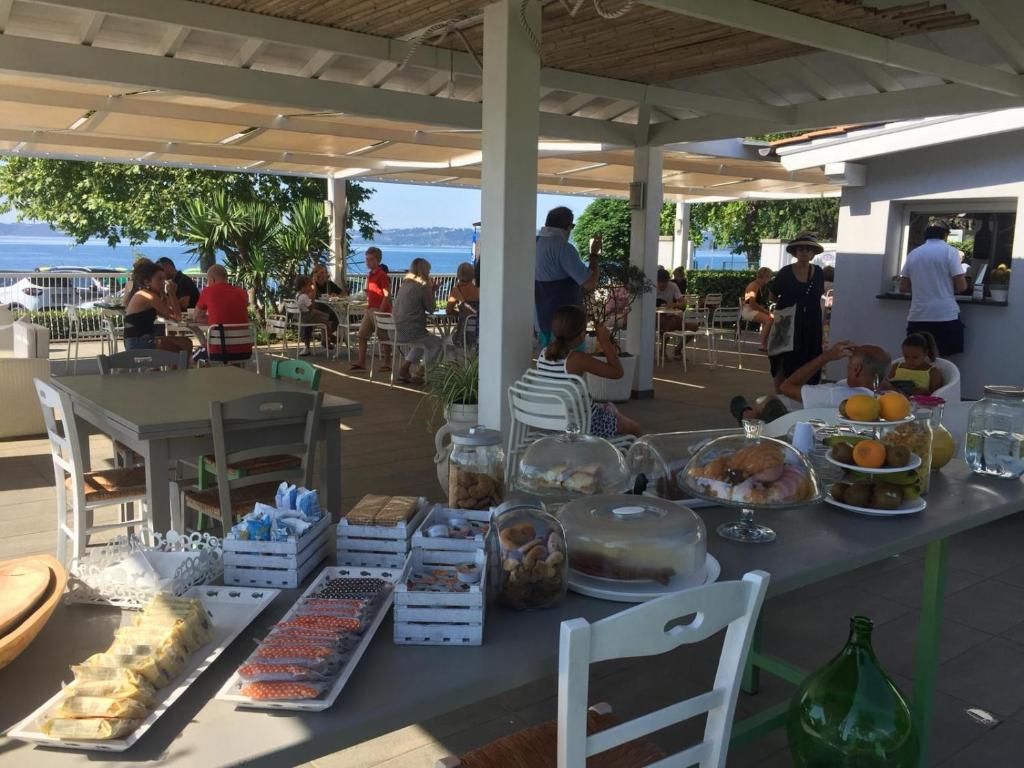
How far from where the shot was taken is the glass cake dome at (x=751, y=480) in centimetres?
199

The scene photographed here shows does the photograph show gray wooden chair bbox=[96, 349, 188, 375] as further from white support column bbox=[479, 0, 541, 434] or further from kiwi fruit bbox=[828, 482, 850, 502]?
kiwi fruit bbox=[828, 482, 850, 502]

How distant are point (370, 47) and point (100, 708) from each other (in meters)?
5.36

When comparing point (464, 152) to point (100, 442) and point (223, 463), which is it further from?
point (223, 463)

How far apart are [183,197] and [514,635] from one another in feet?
72.1

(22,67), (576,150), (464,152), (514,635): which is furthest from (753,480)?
(464,152)

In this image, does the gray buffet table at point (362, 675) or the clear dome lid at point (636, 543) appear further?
the clear dome lid at point (636, 543)

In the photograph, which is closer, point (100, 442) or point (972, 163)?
point (100, 442)

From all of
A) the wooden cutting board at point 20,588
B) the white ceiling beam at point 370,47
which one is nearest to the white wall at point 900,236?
the white ceiling beam at point 370,47

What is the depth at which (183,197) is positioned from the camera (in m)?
21.3

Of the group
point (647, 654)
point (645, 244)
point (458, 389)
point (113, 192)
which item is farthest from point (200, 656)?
point (113, 192)

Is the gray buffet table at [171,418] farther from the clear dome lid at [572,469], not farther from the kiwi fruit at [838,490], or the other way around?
the kiwi fruit at [838,490]

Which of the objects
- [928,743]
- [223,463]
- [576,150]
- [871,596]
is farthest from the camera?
[576,150]

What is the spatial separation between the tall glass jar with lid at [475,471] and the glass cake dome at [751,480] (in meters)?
0.50

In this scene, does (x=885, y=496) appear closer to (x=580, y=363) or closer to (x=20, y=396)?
(x=580, y=363)
